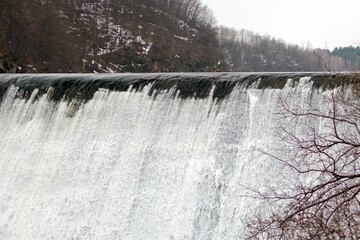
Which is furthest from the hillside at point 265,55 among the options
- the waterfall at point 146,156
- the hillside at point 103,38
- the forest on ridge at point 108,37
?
the waterfall at point 146,156

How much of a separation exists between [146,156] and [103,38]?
1254 inches

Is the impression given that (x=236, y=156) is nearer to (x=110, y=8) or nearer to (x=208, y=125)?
(x=208, y=125)

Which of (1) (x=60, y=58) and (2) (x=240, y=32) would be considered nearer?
(1) (x=60, y=58)

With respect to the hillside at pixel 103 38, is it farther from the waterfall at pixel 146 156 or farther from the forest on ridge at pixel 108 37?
the waterfall at pixel 146 156

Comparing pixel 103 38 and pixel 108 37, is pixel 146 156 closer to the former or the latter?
pixel 103 38

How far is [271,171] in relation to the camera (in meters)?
10.2

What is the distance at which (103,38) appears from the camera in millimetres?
42156

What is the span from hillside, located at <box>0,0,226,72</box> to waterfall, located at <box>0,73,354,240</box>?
1014cm

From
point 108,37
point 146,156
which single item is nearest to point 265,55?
point 108,37

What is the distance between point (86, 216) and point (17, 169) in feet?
9.34

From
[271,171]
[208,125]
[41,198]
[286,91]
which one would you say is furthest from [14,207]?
[286,91]

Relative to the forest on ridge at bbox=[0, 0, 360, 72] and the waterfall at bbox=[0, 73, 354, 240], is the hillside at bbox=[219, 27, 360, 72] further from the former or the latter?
the waterfall at bbox=[0, 73, 354, 240]

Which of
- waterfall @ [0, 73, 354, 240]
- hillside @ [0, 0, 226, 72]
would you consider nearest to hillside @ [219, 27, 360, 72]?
hillside @ [0, 0, 226, 72]

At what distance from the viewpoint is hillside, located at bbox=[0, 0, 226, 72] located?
91.2 feet
